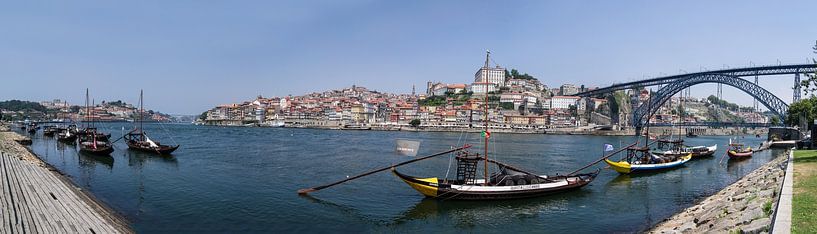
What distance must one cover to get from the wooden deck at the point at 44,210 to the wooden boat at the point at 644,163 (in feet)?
80.5

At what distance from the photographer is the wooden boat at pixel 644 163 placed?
86.9 ft

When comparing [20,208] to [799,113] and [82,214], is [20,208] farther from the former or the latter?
[799,113]

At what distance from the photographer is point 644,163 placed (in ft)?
94.3

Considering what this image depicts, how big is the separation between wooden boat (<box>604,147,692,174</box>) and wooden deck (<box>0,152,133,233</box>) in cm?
2453

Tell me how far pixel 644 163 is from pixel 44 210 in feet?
99.5

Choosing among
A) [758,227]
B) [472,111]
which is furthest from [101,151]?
[472,111]

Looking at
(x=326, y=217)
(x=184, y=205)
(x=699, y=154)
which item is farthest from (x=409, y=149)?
(x=699, y=154)

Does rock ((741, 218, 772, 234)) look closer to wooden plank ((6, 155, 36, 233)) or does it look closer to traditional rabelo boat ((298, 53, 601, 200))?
traditional rabelo boat ((298, 53, 601, 200))

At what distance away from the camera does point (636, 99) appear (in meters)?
131

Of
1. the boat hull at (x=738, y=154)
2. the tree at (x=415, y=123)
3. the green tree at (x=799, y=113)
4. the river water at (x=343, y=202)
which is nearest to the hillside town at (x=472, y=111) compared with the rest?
the tree at (x=415, y=123)

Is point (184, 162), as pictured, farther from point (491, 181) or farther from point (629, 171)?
point (629, 171)

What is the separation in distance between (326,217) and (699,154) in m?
39.0

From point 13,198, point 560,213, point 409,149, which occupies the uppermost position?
point 409,149

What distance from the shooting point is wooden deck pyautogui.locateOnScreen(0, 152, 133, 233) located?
983 centimetres
